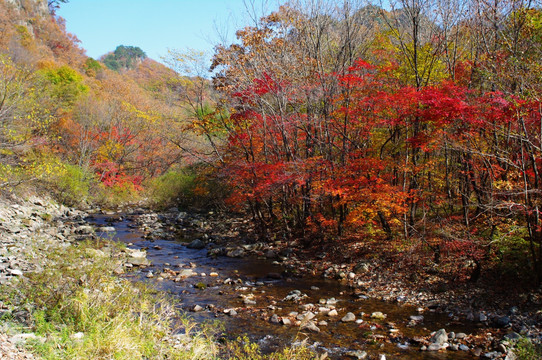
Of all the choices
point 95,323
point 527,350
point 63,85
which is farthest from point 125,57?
point 527,350

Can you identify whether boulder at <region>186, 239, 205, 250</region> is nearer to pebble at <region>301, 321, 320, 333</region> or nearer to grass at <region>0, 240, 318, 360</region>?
grass at <region>0, 240, 318, 360</region>

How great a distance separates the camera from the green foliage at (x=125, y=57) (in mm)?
91688

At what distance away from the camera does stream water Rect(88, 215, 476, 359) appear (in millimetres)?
6848

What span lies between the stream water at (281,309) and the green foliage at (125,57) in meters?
90.5

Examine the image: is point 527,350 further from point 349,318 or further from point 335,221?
point 335,221

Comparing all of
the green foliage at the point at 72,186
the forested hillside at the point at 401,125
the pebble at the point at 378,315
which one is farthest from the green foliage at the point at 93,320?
the green foliage at the point at 72,186

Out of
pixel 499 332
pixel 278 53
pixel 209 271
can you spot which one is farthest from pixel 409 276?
pixel 278 53

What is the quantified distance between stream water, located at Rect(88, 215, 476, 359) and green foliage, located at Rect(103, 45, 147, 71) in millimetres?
90542

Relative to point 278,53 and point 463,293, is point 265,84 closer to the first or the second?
point 278,53

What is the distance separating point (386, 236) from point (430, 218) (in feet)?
4.90

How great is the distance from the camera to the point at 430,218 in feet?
38.3

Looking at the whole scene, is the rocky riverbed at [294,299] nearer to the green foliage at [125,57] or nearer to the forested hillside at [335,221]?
the forested hillside at [335,221]

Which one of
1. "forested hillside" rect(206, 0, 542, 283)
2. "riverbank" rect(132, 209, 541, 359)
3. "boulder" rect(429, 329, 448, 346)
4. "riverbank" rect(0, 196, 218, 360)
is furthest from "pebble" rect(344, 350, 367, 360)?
"forested hillside" rect(206, 0, 542, 283)

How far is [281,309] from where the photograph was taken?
8461 mm
